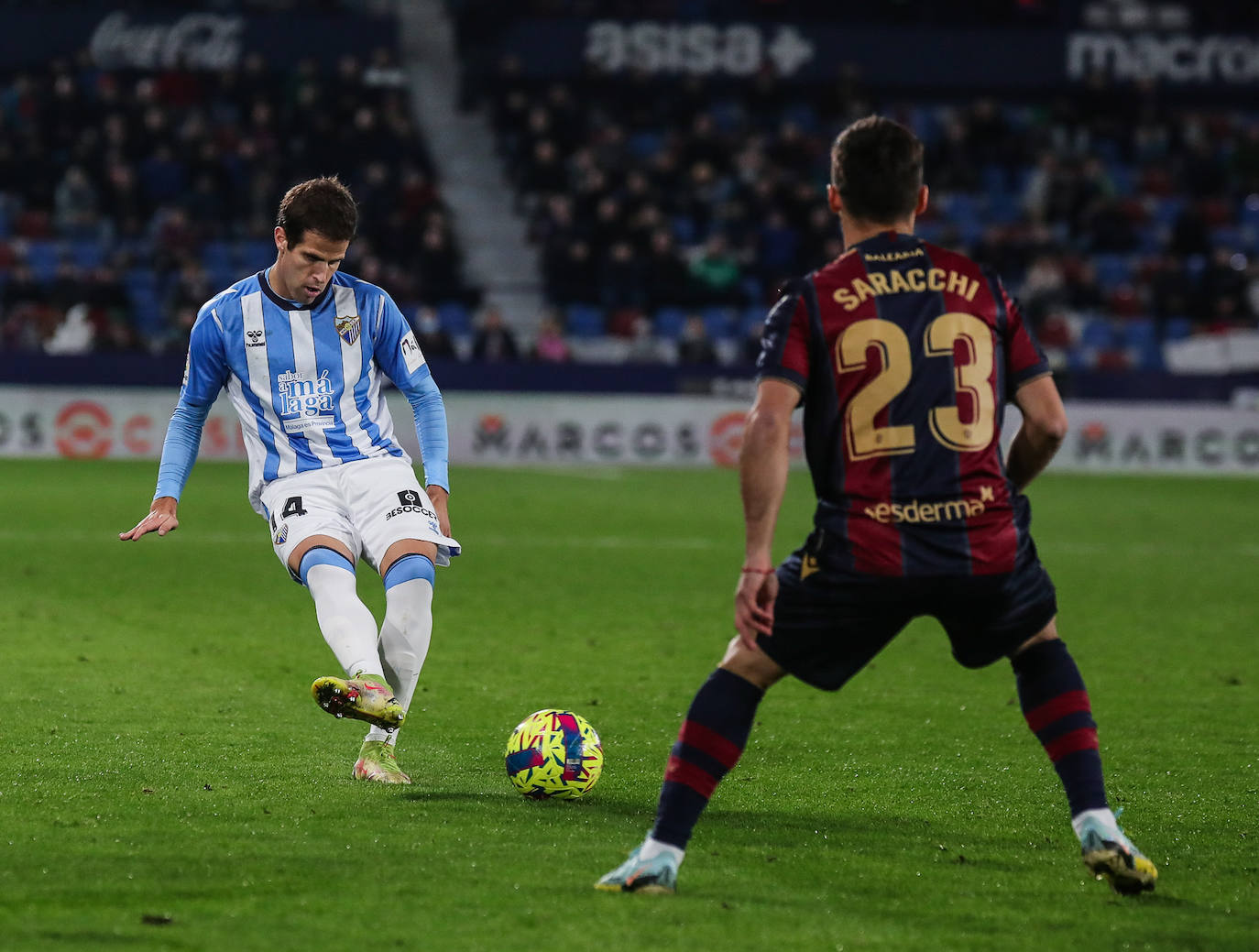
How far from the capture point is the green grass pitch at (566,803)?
3650 millimetres

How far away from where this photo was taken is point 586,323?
→ 72.7 feet

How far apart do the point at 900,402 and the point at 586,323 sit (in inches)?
731

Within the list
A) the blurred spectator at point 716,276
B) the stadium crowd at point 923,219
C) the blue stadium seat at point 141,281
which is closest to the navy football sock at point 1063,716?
the stadium crowd at point 923,219

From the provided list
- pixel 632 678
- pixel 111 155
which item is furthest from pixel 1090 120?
pixel 632 678

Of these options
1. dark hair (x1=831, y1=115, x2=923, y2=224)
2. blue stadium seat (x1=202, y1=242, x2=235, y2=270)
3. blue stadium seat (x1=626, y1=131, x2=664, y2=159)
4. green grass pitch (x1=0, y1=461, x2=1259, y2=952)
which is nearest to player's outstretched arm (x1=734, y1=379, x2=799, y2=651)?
dark hair (x1=831, y1=115, x2=923, y2=224)

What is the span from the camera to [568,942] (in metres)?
3.42

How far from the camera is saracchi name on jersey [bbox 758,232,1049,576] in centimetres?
373

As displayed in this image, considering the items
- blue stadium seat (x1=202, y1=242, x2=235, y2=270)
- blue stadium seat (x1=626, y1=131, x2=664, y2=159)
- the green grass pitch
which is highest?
blue stadium seat (x1=626, y1=131, x2=664, y2=159)

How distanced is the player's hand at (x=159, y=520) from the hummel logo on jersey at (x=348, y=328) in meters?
0.75

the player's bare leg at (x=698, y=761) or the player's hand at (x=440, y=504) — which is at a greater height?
the player's hand at (x=440, y=504)

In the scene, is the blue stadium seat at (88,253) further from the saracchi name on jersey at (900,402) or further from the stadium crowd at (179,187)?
the saracchi name on jersey at (900,402)

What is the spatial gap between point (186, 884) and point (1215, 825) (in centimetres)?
294

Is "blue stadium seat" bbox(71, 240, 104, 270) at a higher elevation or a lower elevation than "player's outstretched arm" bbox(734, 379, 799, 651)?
higher

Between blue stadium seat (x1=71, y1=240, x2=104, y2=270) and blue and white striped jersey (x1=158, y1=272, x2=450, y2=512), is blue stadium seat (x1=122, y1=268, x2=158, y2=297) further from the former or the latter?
blue and white striped jersey (x1=158, y1=272, x2=450, y2=512)
